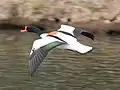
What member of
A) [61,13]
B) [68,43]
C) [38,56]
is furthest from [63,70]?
[61,13]

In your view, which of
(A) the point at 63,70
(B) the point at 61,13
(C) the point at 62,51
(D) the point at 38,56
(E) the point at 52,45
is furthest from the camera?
(B) the point at 61,13

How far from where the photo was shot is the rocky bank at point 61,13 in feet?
81.6

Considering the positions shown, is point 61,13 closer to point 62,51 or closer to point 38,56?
point 62,51

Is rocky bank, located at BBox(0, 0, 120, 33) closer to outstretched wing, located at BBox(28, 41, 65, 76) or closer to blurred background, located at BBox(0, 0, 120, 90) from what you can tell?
blurred background, located at BBox(0, 0, 120, 90)

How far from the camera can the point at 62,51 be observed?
1875 cm

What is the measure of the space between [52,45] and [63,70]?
4593mm

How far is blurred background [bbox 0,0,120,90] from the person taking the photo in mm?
14109

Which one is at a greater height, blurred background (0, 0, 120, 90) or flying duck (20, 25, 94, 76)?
flying duck (20, 25, 94, 76)

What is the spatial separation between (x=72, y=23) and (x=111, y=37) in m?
2.74

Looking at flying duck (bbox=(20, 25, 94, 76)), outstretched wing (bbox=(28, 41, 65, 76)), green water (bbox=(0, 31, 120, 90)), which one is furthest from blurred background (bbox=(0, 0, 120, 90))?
outstretched wing (bbox=(28, 41, 65, 76))

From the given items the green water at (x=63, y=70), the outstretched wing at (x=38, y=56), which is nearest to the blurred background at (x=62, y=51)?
the green water at (x=63, y=70)

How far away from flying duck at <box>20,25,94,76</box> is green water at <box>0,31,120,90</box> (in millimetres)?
1874

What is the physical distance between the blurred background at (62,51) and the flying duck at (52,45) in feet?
6.16

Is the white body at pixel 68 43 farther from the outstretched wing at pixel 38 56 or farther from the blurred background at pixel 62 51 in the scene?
the blurred background at pixel 62 51
